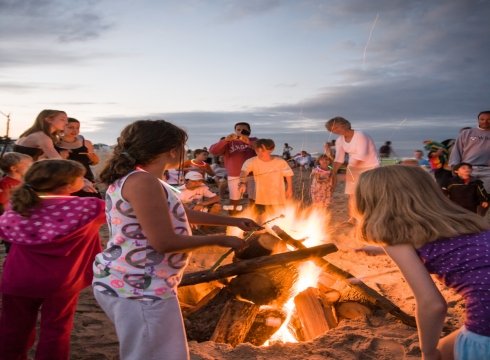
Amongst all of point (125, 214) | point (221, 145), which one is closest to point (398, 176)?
point (125, 214)

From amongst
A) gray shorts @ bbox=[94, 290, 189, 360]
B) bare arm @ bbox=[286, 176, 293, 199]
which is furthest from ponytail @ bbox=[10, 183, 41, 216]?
bare arm @ bbox=[286, 176, 293, 199]

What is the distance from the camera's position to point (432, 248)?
203 cm

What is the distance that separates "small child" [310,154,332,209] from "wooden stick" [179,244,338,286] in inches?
204

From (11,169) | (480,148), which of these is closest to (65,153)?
(11,169)

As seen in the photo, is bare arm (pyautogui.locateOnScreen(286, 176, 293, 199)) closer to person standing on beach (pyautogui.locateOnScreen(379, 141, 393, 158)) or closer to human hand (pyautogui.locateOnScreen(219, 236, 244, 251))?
human hand (pyautogui.locateOnScreen(219, 236, 244, 251))

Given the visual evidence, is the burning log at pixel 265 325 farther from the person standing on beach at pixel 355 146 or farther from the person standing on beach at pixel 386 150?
the person standing on beach at pixel 386 150

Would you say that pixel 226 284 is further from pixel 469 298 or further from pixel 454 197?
pixel 454 197

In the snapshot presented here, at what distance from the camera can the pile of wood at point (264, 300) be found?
4.18 meters

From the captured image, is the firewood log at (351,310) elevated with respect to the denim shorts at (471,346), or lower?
lower

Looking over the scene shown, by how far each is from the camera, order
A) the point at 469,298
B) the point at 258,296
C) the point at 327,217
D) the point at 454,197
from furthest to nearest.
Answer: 1. the point at 327,217
2. the point at 454,197
3. the point at 258,296
4. the point at 469,298

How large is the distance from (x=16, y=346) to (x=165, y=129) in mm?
1792

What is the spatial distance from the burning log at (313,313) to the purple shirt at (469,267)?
2.22 m

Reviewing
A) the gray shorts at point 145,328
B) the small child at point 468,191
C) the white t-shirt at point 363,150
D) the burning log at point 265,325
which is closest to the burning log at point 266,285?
the burning log at point 265,325

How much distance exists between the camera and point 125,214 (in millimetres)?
2119
